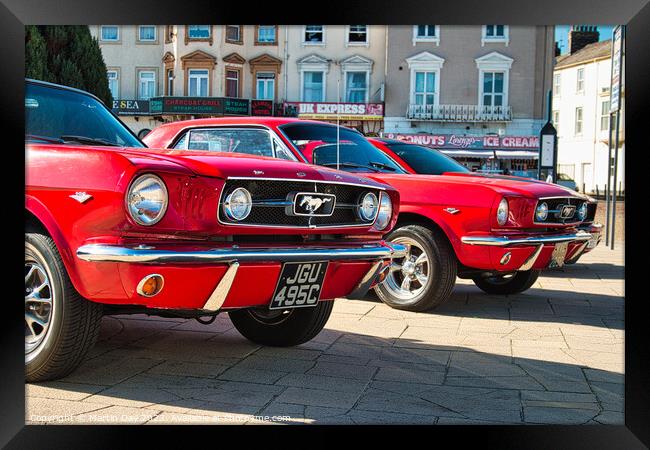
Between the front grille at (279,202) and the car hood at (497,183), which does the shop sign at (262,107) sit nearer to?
the car hood at (497,183)

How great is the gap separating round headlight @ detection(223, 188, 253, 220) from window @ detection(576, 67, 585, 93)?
30.5m

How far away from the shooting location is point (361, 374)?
14.6 ft

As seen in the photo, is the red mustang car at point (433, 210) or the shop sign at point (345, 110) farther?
the shop sign at point (345, 110)

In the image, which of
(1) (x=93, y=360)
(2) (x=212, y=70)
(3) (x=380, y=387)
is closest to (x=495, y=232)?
(3) (x=380, y=387)

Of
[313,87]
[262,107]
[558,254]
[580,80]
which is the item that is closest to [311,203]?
[558,254]

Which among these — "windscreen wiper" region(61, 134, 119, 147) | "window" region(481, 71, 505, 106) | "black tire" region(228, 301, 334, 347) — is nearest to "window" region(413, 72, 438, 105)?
"window" region(481, 71, 505, 106)

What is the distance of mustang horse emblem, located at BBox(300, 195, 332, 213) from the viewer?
404 centimetres

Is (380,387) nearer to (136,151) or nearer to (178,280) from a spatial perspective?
(178,280)

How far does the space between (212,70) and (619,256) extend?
1395cm

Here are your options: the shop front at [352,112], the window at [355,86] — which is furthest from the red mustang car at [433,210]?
the window at [355,86]

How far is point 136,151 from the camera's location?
3.85 meters
